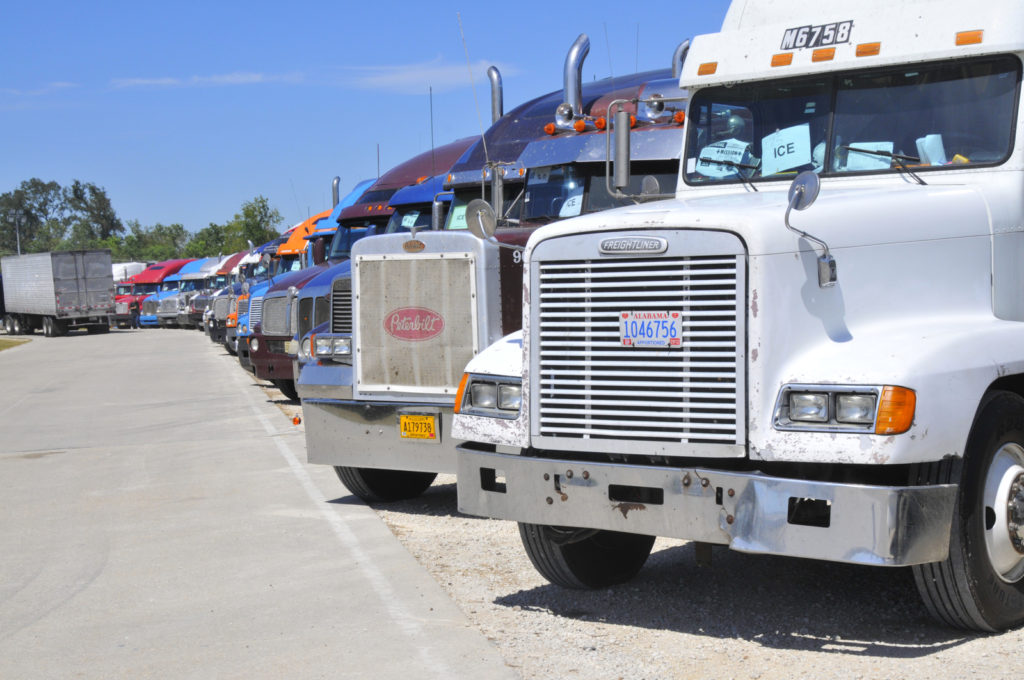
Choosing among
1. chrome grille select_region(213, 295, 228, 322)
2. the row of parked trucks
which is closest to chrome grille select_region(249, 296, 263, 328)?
chrome grille select_region(213, 295, 228, 322)

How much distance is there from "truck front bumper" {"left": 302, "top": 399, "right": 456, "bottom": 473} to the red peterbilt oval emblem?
1.65ft

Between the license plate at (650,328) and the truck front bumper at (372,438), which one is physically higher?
the license plate at (650,328)

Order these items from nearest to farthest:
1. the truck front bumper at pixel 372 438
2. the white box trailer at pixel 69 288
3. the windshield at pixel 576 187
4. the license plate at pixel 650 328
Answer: the license plate at pixel 650 328 < the truck front bumper at pixel 372 438 < the windshield at pixel 576 187 < the white box trailer at pixel 69 288

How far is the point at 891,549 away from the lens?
16.8ft

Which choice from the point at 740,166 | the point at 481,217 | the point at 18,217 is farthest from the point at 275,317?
the point at 18,217

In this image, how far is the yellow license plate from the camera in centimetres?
893

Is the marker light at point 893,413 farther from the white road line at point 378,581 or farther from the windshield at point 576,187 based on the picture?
the windshield at point 576,187

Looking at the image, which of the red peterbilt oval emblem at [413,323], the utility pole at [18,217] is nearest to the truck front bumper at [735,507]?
the red peterbilt oval emblem at [413,323]

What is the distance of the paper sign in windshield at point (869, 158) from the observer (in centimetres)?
672

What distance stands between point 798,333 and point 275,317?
13.6m

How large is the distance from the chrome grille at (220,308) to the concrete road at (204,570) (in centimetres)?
1781

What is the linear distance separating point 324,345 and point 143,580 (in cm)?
271

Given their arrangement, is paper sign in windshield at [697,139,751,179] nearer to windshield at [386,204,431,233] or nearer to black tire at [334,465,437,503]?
black tire at [334,465,437,503]

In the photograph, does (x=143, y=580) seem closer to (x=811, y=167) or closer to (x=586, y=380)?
(x=586, y=380)
